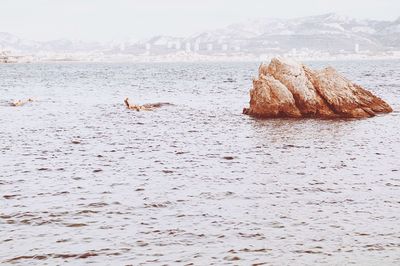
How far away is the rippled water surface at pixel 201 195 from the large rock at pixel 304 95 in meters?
4.96

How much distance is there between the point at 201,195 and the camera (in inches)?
702

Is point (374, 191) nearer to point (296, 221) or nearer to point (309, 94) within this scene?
point (296, 221)

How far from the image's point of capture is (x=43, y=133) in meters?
32.9

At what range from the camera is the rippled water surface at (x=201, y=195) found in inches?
508

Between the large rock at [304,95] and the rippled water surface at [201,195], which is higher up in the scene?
the large rock at [304,95]

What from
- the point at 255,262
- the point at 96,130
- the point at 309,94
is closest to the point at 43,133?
the point at 96,130

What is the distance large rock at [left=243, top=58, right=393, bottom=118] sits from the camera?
128 ft

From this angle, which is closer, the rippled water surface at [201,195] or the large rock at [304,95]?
the rippled water surface at [201,195]

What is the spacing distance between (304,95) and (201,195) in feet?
76.7

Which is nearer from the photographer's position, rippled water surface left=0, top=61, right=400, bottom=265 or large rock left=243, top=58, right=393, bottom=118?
rippled water surface left=0, top=61, right=400, bottom=265

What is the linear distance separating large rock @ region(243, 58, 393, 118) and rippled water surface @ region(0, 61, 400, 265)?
4956mm

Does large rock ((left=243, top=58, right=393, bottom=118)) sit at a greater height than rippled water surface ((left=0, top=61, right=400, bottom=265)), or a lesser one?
greater

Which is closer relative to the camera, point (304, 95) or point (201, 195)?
point (201, 195)

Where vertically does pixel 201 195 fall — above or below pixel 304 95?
below
